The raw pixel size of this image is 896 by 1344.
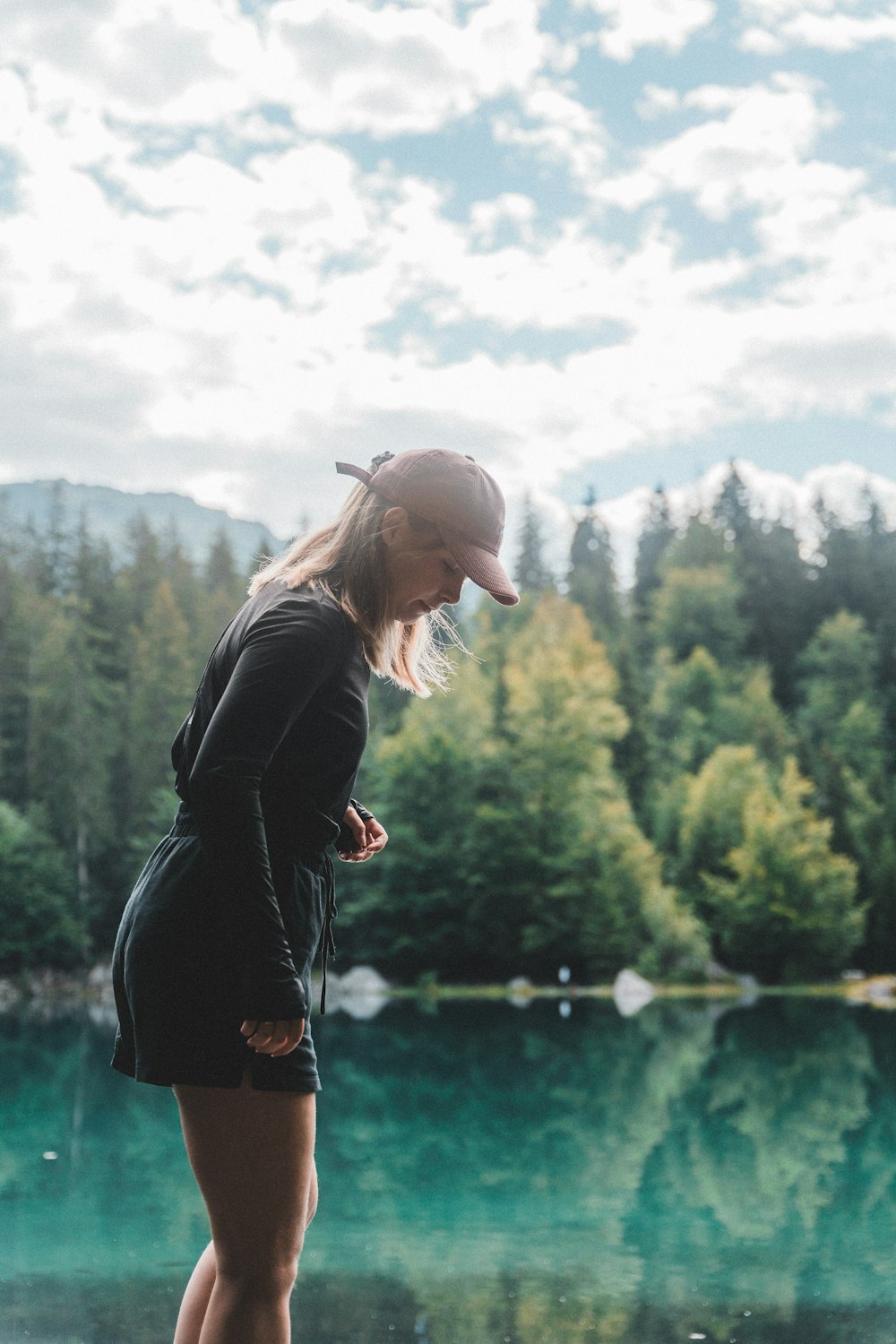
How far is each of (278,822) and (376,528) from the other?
0.52 m

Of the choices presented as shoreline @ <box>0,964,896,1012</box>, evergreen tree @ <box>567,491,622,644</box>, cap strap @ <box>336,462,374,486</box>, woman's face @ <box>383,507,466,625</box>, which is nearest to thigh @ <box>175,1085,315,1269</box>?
woman's face @ <box>383,507,466,625</box>

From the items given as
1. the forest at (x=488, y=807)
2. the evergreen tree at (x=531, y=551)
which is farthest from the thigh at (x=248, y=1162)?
the evergreen tree at (x=531, y=551)

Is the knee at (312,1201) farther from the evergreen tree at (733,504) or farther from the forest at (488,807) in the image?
the evergreen tree at (733,504)

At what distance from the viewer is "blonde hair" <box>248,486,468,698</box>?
2254 mm

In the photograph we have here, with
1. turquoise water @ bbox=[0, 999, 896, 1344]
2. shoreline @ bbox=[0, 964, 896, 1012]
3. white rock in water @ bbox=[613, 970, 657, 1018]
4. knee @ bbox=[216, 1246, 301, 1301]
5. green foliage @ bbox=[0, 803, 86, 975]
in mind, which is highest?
knee @ bbox=[216, 1246, 301, 1301]

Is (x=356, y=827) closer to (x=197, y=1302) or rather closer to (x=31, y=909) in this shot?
(x=197, y=1302)

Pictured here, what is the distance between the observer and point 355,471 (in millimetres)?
2395

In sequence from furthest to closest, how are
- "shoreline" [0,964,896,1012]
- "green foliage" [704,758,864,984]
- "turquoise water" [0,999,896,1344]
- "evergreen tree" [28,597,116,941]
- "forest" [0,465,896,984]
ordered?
"evergreen tree" [28,597,116,941] → "green foliage" [704,758,864,984] → "forest" [0,465,896,984] → "shoreline" [0,964,896,1012] → "turquoise water" [0,999,896,1344]

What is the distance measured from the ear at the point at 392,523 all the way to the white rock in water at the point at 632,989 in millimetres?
28189

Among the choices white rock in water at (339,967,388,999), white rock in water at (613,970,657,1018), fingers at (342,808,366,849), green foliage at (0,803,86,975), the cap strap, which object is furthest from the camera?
green foliage at (0,803,86,975)

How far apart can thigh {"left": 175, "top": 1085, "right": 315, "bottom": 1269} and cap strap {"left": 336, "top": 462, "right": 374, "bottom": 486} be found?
99 cm

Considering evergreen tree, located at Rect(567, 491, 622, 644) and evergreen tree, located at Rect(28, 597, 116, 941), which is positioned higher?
evergreen tree, located at Rect(567, 491, 622, 644)

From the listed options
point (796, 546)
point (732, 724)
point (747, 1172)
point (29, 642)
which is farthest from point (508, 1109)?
point (796, 546)

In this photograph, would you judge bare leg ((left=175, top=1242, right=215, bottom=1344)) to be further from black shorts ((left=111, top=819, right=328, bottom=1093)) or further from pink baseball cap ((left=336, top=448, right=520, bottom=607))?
pink baseball cap ((left=336, top=448, right=520, bottom=607))
